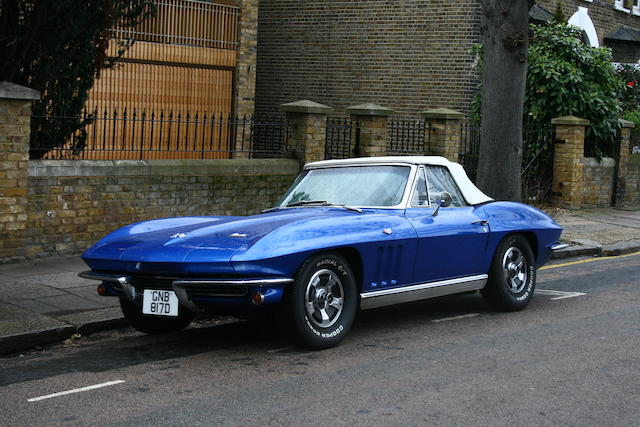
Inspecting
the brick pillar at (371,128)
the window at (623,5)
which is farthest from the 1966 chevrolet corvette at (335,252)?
the window at (623,5)

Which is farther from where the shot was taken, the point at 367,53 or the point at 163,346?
the point at 367,53

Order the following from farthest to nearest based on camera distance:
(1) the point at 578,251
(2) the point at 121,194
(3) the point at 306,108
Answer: (3) the point at 306,108 → (1) the point at 578,251 → (2) the point at 121,194

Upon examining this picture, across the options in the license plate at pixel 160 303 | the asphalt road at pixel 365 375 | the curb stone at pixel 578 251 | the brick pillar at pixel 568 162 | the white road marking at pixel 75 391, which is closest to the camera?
the asphalt road at pixel 365 375

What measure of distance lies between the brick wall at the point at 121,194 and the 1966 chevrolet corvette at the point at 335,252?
378 centimetres

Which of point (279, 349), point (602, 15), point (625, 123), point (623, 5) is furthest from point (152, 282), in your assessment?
point (623, 5)

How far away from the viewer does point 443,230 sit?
8.38 meters

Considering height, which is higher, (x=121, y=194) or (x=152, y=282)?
(x=121, y=194)

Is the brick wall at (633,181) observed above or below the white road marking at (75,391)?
above

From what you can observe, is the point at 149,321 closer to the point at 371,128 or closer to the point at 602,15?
the point at 371,128

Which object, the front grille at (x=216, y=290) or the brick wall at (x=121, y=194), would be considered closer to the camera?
the front grille at (x=216, y=290)

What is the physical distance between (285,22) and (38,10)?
14.2 m

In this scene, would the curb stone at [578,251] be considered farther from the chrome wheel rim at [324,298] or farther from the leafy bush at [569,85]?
the chrome wheel rim at [324,298]

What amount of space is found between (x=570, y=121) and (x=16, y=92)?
12.0 meters

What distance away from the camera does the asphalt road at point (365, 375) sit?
573cm
